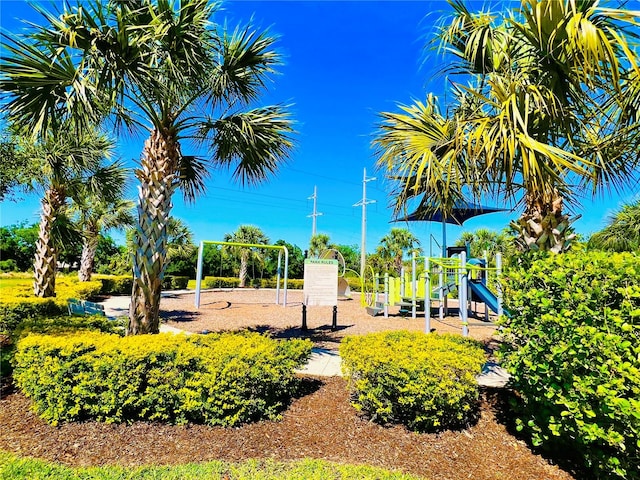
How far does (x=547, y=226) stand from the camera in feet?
13.0

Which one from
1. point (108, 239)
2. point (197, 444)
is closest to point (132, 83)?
point (197, 444)

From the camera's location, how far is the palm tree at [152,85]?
406 centimetres

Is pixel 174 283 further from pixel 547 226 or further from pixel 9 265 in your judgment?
pixel 547 226

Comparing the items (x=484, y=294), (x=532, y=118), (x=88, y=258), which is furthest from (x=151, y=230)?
(x=88, y=258)

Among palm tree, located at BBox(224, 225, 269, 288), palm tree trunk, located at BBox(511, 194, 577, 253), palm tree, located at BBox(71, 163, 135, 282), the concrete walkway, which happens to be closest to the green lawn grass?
the concrete walkway

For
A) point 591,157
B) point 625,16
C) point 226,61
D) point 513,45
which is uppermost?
point 226,61

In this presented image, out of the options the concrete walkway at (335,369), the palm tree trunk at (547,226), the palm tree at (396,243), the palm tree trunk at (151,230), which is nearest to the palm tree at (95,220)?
the palm tree trunk at (151,230)

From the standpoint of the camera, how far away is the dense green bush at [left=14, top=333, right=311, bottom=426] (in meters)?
3.42

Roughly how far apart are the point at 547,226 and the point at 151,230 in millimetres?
5059

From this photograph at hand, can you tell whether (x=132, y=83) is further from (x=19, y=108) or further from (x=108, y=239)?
(x=108, y=239)

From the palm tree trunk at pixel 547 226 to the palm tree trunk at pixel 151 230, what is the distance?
480 cm

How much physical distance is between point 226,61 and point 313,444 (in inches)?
206

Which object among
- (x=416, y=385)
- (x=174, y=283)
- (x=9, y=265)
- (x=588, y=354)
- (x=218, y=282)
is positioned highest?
(x=9, y=265)

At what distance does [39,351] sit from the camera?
3.68 m
